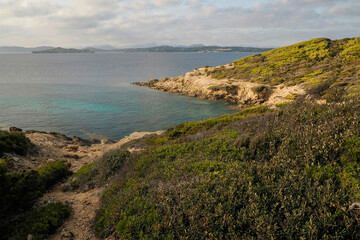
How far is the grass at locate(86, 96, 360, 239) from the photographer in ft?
14.2

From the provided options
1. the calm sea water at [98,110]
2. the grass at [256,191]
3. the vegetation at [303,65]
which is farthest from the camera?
the vegetation at [303,65]

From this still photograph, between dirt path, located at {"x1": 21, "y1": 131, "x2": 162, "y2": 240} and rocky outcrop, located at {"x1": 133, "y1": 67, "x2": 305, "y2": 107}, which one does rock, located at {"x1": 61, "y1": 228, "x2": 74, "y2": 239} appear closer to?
dirt path, located at {"x1": 21, "y1": 131, "x2": 162, "y2": 240}

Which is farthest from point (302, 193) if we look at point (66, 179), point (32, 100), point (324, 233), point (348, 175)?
point (32, 100)

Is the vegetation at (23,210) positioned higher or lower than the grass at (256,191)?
lower

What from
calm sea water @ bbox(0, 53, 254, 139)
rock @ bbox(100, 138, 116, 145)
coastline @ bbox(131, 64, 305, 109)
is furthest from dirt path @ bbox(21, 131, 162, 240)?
coastline @ bbox(131, 64, 305, 109)

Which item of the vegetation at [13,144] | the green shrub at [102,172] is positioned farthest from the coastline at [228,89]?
the vegetation at [13,144]

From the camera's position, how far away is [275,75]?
51625 mm

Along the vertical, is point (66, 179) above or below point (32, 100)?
below

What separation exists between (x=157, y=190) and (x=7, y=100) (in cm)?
5370

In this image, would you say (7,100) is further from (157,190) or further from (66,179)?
(157,190)

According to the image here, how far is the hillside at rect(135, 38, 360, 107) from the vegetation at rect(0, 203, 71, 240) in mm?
39889

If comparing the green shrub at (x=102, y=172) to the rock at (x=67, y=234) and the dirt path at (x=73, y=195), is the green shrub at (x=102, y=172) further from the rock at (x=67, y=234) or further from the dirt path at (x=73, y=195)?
the rock at (x=67, y=234)

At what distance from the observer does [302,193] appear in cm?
504

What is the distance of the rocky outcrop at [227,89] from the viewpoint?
4144 cm
